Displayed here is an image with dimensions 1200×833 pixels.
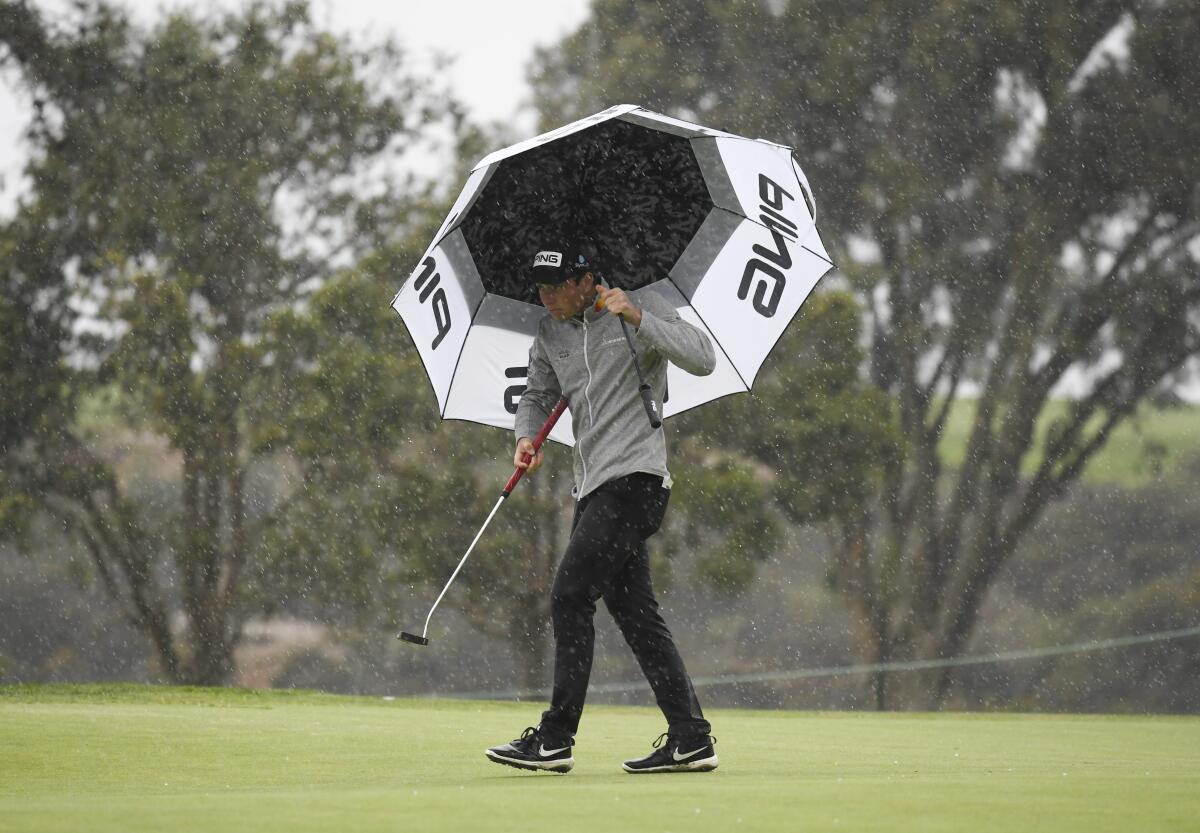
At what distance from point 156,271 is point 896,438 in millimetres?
9094

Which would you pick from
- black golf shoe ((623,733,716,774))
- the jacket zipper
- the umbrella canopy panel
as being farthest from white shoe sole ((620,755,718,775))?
the umbrella canopy panel

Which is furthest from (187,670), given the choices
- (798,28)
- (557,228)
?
(557,228)

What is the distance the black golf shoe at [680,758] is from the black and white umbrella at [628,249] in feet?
3.57

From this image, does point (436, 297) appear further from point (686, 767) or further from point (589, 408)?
point (686, 767)

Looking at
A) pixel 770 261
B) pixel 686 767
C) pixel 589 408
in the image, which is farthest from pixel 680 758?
pixel 770 261

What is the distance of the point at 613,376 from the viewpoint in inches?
202

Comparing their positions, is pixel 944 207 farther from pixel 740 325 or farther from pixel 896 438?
pixel 740 325

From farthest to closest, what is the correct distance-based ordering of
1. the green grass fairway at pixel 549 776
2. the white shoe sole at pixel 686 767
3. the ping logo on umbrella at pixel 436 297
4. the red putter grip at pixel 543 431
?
the ping logo on umbrella at pixel 436 297
the red putter grip at pixel 543 431
the white shoe sole at pixel 686 767
the green grass fairway at pixel 549 776

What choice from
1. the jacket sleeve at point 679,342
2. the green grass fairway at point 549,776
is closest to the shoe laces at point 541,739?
the green grass fairway at point 549,776

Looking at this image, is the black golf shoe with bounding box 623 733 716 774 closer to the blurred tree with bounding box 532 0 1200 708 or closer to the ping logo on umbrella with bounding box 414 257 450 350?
the ping logo on umbrella with bounding box 414 257 450 350

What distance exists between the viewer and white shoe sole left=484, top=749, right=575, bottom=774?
192 inches

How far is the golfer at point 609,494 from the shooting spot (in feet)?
16.4

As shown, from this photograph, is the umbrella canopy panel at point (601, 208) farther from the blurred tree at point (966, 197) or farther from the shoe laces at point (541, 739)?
the blurred tree at point (966, 197)

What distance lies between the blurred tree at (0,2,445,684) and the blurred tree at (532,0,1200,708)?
3.31m
